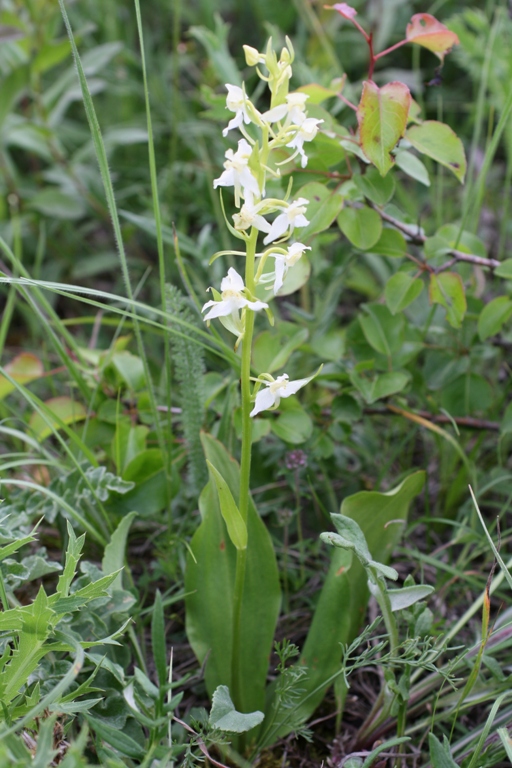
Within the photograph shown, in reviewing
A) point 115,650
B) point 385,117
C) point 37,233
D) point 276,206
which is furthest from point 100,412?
point 37,233

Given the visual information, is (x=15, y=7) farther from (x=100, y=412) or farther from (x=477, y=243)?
(x=477, y=243)

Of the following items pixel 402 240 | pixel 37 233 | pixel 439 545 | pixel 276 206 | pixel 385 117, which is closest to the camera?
pixel 276 206

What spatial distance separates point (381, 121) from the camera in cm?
110

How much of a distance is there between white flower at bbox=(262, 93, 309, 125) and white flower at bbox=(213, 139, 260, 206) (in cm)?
6

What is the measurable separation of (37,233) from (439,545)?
1721mm

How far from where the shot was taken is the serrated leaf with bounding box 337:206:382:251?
1.24 metres

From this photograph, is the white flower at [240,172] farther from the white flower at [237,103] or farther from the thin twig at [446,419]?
the thin twig at [446,419]

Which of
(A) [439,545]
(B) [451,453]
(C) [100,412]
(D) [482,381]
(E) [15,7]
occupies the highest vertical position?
(E) [15,7]

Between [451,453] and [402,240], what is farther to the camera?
[451,453]

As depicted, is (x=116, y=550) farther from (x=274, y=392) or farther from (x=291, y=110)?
(x=291, y=110)

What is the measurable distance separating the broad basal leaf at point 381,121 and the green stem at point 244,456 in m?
0.35

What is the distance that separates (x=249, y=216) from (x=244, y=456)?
1.12ft

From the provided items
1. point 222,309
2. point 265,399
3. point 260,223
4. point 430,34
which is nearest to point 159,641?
point 265,399

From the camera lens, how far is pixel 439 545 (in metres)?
1.52
